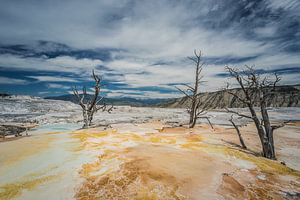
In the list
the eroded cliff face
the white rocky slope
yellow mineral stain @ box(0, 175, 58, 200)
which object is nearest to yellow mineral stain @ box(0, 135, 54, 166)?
yellow mineral stain @ box(0, 175, 58, 200)

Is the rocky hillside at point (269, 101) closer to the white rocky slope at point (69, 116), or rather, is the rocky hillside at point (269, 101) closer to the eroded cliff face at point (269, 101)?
the eroded cliff face at point (269, 101)

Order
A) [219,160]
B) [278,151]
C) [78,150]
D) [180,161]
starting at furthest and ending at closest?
[278,151] → [78,150] → [219,160] → [180,161]

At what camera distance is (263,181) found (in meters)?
7.05

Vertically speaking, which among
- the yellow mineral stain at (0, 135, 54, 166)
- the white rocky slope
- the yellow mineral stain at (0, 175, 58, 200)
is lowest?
the white rocky slope

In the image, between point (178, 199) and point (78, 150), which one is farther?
point (78, 150)

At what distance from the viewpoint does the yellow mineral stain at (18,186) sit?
5.36m

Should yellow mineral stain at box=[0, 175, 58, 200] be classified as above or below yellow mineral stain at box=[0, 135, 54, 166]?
above

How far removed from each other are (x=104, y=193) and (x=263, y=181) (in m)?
5.22

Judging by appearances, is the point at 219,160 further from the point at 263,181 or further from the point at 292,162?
the point at 292,162

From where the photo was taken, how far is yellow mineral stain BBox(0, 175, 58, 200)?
536 cm

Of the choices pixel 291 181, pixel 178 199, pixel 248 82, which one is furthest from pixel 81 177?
pixel 248 82

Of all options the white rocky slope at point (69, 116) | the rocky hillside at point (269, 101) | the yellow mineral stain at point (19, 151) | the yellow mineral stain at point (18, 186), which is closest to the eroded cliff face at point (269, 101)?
the rocky hillside at point (269, 101)

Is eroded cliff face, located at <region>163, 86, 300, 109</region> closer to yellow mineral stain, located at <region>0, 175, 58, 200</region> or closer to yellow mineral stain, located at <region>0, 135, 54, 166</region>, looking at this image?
yellow mineral stain, located at <region>0, 135, 54, 166</region>

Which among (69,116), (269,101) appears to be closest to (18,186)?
(69,116)
